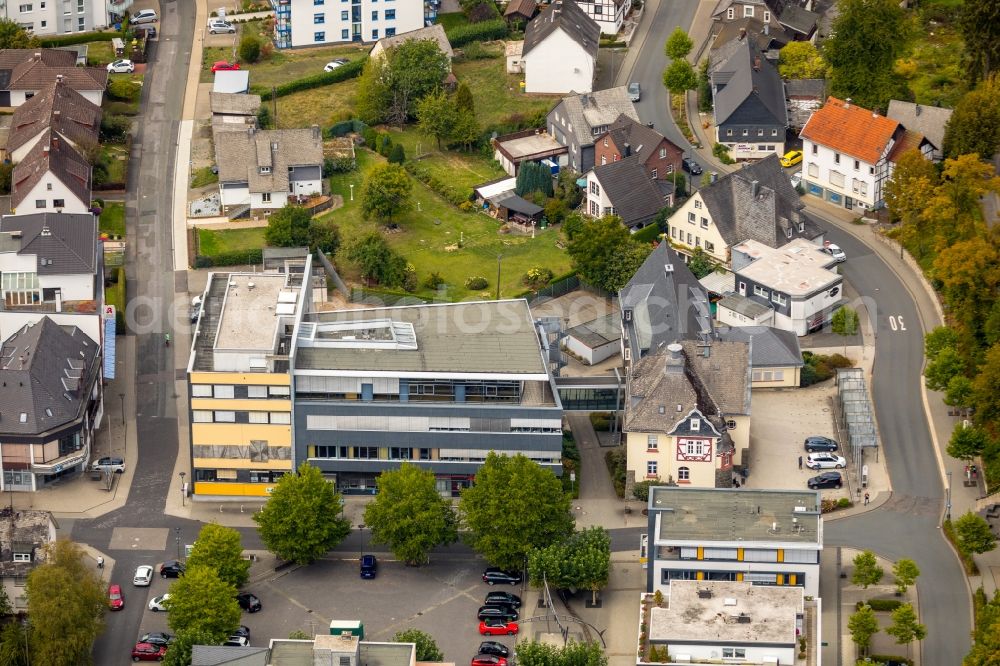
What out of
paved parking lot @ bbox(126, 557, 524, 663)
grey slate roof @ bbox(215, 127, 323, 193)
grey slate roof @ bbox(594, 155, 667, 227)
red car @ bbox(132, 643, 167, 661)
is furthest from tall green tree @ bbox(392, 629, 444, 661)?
grey slate roof @ bbox(215, 127, 323, 193)

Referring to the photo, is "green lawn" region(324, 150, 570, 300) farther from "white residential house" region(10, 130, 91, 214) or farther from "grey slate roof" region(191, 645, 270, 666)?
"grey slate roof" region(191, 645, 270, 666)

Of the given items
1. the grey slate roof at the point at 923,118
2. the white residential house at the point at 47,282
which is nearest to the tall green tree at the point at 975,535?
the grey slate roof at the point at 923,118

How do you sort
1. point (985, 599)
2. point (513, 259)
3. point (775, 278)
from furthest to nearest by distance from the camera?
point (513, 259) < point (775, 278) < point (985, 599)

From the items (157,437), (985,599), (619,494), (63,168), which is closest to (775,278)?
(619,494)

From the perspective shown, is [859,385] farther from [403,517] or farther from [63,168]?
[63,168]

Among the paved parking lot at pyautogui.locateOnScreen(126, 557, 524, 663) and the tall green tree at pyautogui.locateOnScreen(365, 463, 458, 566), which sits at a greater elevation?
the tall green tree at pyautogui.locateOnScreen(365, 463, 458, 566)
